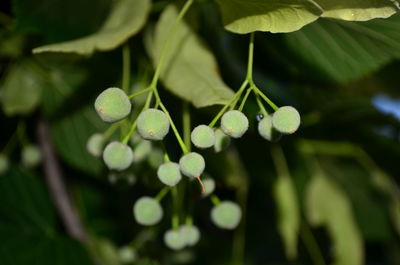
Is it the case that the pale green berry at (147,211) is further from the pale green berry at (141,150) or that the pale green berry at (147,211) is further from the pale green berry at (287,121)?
the pale green berry at (287,121)

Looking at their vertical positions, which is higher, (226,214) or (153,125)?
(153,125)

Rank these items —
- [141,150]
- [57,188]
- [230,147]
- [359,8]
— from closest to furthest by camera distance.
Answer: [359,8] < [141,150] < [230,147] < [57,188]

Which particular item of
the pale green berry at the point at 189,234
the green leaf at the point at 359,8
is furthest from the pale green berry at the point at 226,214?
the green leaf at the point at 359,8

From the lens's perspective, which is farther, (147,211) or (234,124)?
(147,211)

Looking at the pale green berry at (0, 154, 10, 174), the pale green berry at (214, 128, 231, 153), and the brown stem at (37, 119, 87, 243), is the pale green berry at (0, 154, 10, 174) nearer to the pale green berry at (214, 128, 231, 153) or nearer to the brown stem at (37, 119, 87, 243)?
the brown stem at (37, 119, 87, 243)

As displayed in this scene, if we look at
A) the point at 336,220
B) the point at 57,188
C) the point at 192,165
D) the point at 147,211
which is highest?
the point at 192,165

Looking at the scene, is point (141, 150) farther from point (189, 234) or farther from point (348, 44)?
point (348, 44)

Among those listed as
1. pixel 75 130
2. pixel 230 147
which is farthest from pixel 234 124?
pixel 75 130

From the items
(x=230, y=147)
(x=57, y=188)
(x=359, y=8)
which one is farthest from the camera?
(x=57, y=188)

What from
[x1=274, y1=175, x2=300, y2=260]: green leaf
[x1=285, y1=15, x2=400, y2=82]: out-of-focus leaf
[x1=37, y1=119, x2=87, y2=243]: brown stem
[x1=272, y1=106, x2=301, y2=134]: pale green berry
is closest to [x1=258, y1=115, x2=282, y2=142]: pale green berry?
[x1=272, y1=106, x2=301, y2=134]: pale green berry
